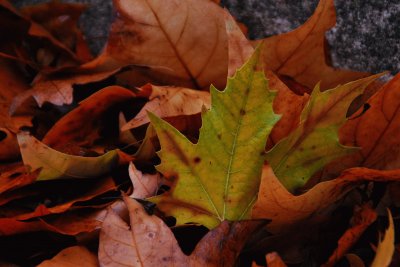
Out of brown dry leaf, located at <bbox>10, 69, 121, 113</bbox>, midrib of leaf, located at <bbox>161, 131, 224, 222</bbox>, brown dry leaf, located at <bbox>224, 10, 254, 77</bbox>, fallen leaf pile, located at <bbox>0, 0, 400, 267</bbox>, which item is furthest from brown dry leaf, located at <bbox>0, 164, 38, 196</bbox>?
brown dry leaf, located at <bbox>224, 10, 254, 77</bbox>

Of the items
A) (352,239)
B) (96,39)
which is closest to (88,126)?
(96,39)

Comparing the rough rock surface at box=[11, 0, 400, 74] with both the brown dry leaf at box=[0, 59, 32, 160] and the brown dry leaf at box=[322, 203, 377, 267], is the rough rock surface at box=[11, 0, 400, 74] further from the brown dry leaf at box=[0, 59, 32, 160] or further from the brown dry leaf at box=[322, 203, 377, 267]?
the brown dry leaf at box=[0, 59, 32, 160]

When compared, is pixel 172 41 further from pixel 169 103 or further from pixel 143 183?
pixel 143 183

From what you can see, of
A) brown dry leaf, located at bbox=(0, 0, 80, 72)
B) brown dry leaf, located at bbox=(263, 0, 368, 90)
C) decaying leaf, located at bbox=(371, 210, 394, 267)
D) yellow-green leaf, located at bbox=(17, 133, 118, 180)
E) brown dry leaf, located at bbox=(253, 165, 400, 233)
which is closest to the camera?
decaying leaf, located at bbox=(371, 210, 394, 267)

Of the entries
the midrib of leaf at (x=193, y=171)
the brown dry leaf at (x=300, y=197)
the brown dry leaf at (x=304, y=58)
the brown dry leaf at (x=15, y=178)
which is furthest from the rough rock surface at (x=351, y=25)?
the brown dry leaf at (x=15, y=178)

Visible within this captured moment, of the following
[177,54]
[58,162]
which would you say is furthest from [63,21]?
[58,162]

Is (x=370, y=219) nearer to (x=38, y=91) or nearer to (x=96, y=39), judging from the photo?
(x=38, y=91)

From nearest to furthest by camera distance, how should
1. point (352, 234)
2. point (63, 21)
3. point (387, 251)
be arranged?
1. point (387, 251)
2. point (352, 234)
3. point (63, 21)

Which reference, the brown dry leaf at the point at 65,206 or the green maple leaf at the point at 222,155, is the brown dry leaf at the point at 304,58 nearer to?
the green maple leaf at the point at 222,155
